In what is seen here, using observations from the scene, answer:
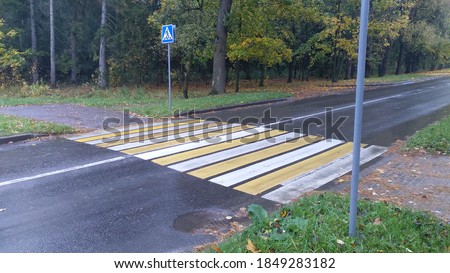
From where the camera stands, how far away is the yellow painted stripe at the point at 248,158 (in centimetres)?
707

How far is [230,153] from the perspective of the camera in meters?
8.45

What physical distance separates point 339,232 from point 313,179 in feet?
8.86

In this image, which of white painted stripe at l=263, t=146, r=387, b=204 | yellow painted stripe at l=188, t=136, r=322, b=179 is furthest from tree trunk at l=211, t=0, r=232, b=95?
white painted stripe at l=263, t=146, r=387, b=204

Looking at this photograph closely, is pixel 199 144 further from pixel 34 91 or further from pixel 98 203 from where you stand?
pixel 34 91

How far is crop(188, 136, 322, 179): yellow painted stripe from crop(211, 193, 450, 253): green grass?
239 centimetres

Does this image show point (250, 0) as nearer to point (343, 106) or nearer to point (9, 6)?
point (343, 106)

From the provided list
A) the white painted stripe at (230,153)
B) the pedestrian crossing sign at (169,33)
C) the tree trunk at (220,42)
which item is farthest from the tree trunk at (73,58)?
the white painted stripe at (230,153)

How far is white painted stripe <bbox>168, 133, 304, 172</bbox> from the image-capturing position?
293 inches

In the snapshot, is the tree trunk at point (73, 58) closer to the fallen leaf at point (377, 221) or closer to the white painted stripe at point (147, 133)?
the white painted stripe at point (147, 133)

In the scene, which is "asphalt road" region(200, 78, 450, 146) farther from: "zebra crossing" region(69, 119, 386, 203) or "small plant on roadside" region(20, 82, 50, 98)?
"small plant on roadside" region(20, 82, 50, 98)

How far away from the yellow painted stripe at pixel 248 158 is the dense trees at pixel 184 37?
11.2 metres

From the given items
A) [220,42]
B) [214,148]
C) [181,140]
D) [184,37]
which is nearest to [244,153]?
[214,148]

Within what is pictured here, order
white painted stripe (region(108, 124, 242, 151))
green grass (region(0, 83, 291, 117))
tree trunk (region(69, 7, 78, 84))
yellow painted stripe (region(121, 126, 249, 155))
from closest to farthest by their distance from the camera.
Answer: yellow painted stripe (region(121, 126, 249, 155))
white painted stripe (region(108, 124, 242, 151))
green grass (region(0, 83, 291, 117))
tree trunk (region(69, 7, 78, 84))

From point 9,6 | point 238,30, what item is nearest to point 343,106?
point 238,30
